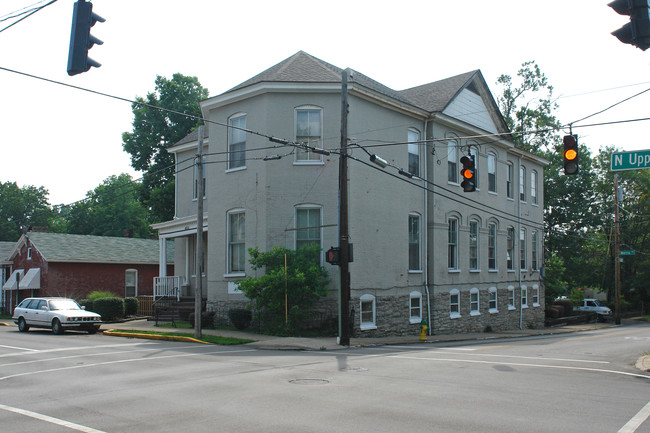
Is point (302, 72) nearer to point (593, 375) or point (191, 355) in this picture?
point (191, 355)

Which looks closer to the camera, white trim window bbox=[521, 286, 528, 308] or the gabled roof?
white trim window bbox=[521, 286, 528, 308]

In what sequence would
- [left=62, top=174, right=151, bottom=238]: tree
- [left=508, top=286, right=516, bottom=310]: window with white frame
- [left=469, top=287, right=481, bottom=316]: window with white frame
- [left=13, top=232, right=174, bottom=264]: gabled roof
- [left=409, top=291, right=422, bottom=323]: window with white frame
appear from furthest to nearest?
[left=62, top=174, right=151, bottom=238]: tree < [left=13, top=232, right=174, bottom=264]: gabled roof < [left=508, top=286, right=516, bottom=310]: window with white frame < [left=469, top=287, right=481, bottom=316]: window with white frame < [left=409, top=291, right=422, bottom=323]: window with white frame

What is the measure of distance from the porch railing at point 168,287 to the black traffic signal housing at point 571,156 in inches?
798

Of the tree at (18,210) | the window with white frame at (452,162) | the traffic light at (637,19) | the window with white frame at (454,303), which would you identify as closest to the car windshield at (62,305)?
the window with white frame at (454,303)

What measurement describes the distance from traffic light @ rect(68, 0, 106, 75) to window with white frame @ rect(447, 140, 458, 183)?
21941 mm

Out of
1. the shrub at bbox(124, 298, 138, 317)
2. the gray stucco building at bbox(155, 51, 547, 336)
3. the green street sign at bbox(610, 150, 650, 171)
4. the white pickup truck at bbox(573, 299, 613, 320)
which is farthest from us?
the white pickup truck at bbox(573, 299, 613, 320)

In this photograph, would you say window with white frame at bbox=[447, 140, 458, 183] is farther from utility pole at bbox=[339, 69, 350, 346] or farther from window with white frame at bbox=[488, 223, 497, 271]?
utility pole at bbox=[339, 69, 350, 346]

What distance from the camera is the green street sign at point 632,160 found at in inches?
551

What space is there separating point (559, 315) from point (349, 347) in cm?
3046

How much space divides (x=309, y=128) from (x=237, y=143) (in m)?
3.34

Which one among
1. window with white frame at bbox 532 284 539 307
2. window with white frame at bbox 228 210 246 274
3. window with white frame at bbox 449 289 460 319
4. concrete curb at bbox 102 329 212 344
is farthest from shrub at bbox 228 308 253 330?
window with white frame at bbox 532 284 539 307

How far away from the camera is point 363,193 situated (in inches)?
952

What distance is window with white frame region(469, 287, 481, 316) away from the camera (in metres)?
30.8

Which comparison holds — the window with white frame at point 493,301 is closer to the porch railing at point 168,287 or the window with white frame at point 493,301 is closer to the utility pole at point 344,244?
the utility pole at point 344,244
